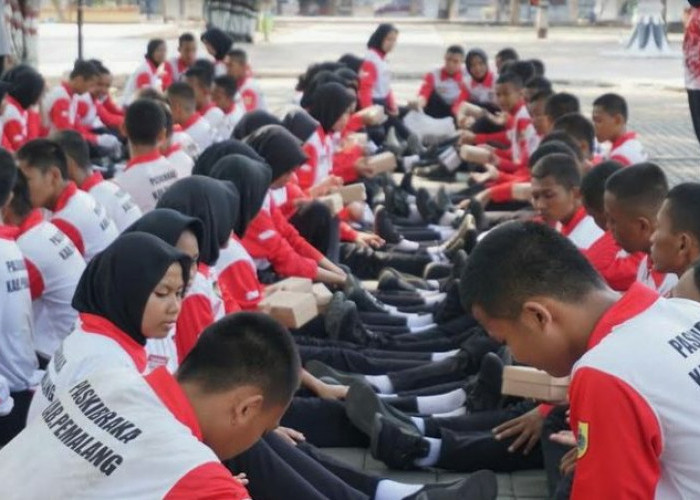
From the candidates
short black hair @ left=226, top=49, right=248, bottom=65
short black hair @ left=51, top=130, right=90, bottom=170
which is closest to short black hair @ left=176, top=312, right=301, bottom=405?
short black hair @ left=51, top=130, right=90, bottom=170

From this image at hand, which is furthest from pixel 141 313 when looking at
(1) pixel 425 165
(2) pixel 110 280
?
(1) pixel 425 165

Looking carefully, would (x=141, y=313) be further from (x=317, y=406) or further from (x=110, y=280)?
(x=317, y=406)

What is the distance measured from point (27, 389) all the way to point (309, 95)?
5487 mm

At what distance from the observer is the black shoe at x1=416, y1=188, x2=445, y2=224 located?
9.21 meters

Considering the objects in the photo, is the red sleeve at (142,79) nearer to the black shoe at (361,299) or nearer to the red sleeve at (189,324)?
the black shoe at (361,299)

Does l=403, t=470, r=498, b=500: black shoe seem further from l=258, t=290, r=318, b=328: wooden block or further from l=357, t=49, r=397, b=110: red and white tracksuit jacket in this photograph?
l=357, t=49, r=397, b=110: red and white tracksuit jacket

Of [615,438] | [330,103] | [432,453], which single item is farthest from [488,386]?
[330,103]

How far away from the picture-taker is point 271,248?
661 centimetres

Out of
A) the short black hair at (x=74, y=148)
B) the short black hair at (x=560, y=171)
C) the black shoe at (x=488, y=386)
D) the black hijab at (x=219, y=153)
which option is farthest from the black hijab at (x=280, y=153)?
the black shoe at (x=488, y=386)

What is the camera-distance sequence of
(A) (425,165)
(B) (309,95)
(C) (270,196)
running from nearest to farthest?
(C) (270,196), (B) (309,95), (A) (425,165)

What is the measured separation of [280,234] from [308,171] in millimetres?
1840

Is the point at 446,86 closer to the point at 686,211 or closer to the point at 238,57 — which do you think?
the point at 238,57

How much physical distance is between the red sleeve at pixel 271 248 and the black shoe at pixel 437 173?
17.9 feet

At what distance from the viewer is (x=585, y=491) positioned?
2648 mm
